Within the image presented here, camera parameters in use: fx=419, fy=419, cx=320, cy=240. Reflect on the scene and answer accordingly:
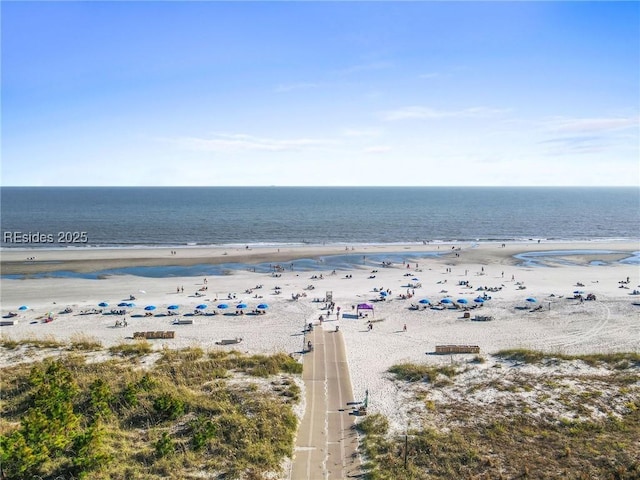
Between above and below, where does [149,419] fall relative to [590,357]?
below

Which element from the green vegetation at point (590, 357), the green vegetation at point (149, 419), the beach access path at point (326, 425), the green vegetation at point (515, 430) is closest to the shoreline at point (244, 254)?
the green vegetation at point (590, 357)

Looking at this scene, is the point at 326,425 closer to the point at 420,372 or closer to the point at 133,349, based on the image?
the point at 420,372

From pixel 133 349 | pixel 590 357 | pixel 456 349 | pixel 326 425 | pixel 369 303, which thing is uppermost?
pixel 369 303

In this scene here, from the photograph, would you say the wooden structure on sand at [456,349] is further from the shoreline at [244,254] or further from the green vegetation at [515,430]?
the shoreline at [244,254]

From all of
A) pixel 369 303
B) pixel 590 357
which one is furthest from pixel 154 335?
pixel 590 357

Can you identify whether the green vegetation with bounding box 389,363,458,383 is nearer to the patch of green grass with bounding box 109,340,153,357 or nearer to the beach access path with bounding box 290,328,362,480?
the beach access path with bounding box 290,328,362,480

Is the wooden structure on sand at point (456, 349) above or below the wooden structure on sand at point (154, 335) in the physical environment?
above

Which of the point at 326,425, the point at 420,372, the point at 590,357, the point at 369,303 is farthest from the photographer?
the point at 369,303

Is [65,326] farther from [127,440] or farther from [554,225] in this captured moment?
[554,225]
